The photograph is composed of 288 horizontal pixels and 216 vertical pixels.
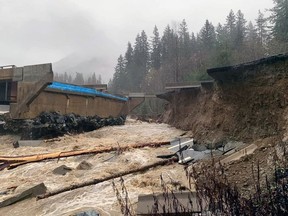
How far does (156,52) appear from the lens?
276 ft

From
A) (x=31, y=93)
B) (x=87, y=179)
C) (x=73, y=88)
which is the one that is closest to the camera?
(x=87, y=179)

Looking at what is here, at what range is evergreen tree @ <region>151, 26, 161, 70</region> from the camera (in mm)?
82875

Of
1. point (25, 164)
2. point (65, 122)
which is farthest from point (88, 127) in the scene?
point (25, 164)

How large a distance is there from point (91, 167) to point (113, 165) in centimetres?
71

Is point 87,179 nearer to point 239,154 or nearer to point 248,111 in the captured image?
point 239,154

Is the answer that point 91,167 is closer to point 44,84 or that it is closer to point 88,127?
point 44,84

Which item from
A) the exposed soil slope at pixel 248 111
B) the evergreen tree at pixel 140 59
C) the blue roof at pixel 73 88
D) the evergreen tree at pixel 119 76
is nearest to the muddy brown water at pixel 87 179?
the exposed soil slope at pixel 248 111

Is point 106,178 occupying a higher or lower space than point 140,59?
lower

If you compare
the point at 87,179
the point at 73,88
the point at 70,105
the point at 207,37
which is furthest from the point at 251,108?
the point at 207,37

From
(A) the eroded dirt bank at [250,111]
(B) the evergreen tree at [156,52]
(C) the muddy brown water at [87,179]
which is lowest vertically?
(C) the muddy brown water at [87,179]

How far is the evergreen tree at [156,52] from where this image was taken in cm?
8288

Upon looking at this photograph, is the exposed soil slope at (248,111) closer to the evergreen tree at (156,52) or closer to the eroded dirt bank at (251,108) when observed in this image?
the eroded dirt bank at (251,108)

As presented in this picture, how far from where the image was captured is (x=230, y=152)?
7906 millimetres

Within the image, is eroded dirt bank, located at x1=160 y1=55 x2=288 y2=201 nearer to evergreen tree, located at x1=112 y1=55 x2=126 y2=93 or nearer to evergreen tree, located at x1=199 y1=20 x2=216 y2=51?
evergreen tree, located at x1=199 y1=20 x2=216 y2=51
